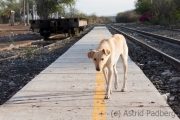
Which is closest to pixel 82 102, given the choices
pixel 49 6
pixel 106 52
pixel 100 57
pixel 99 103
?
pixel 99 103

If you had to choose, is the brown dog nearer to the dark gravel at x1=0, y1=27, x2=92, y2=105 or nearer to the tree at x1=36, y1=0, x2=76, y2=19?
the dark gravel at x1=0, y1=27, x2=92, y2=105

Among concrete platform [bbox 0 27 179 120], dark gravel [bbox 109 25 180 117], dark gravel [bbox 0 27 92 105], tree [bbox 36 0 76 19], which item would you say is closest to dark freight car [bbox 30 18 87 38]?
dark gravel [bbox 0 27 92 105]

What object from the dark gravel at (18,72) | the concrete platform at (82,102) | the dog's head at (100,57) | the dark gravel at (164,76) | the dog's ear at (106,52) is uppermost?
the dog's ear at (106,52)

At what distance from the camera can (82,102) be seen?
19.1 feet

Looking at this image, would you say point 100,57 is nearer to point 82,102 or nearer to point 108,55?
point 108,55

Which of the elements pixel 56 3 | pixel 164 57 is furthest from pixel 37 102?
pixel 56 3

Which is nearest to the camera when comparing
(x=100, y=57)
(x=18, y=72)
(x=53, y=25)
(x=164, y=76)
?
(x=100, y=57)

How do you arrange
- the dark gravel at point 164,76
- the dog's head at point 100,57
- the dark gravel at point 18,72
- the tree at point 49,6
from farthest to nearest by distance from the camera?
1. the tree at point 49,6
2. the dark gravel at point 18,72
3. the dark gravel at point 164,76
4. the dog's head at point 100,57

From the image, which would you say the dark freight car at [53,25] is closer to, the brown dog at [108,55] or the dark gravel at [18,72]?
the dark gravel at [18,72]

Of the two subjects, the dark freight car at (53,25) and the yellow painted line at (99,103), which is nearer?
the yellow painted line at (99,103)

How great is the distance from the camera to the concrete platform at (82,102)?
5.07 meters

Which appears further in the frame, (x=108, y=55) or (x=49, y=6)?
(x=49, y=6)

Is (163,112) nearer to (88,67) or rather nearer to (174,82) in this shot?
(174,82)

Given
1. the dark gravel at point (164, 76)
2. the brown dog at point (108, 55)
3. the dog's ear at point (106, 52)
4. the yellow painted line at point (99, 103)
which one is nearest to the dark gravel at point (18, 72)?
the yellow painted line at point (99, 103)
